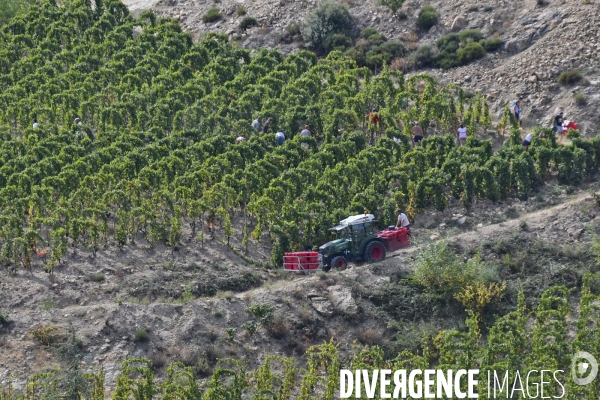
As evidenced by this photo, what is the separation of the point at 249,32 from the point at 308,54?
19.4 feet

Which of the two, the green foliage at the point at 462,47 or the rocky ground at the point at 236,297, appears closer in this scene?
the rocky ground at the point at 236,297

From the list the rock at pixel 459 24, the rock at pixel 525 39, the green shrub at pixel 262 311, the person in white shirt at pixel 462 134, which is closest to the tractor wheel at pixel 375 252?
the green shrub at pixel 262 311

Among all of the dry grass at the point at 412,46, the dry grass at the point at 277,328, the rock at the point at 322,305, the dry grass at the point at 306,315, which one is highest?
the dry grass at the point at 412,46

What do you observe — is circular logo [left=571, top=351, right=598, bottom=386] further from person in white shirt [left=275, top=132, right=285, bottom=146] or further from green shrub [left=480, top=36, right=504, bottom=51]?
green shrub [left=480, top=36, right=504, bottom=51]

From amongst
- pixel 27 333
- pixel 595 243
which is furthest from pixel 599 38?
pixel 27 333

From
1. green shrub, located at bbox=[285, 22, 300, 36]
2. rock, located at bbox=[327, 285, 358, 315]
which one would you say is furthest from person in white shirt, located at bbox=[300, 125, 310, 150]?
green shrub, located at bbox=[285, 22, 300, 36]

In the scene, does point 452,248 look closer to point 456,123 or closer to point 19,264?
point 456,123

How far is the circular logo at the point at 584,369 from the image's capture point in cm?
2353

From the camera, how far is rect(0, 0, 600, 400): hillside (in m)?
25.7

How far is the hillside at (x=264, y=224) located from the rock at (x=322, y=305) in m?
0.06

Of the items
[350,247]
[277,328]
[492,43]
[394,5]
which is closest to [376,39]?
[394,5]

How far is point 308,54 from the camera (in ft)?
138

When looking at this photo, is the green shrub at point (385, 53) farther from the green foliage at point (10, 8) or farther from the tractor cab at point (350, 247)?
the green foliage at point (10, 8)

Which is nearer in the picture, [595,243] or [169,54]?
[595,243]
